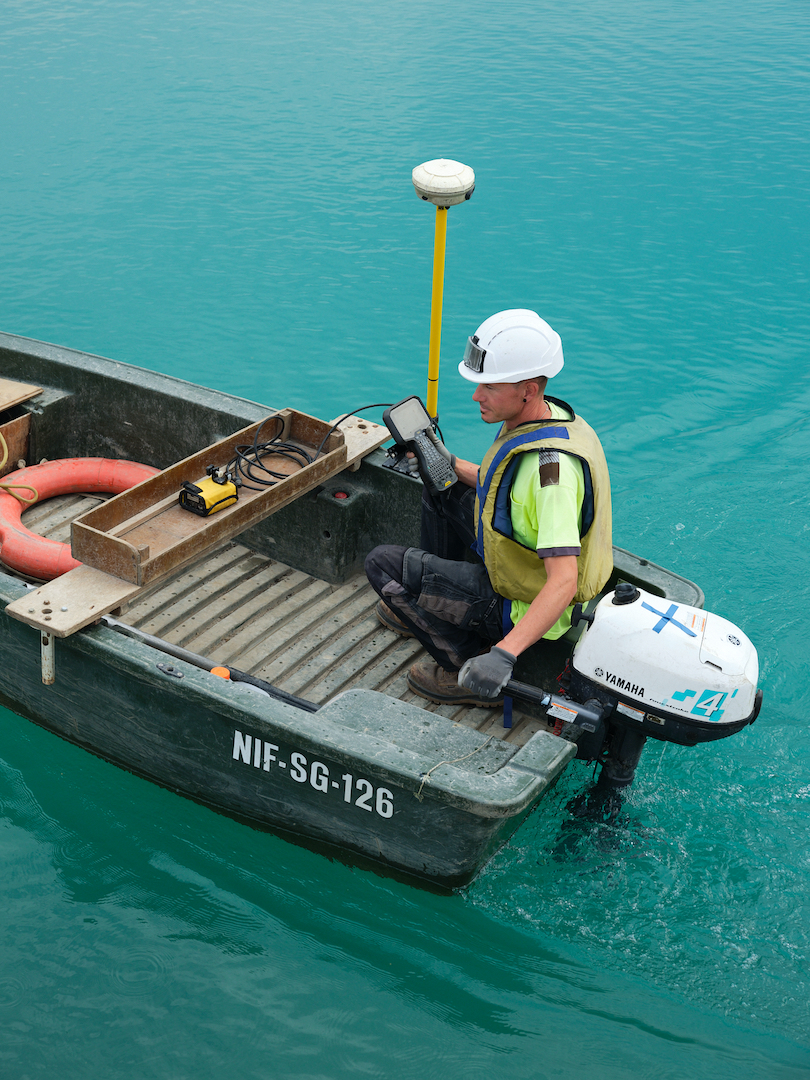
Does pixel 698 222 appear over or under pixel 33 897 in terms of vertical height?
over

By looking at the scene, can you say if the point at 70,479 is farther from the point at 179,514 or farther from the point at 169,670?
the point at 169,670

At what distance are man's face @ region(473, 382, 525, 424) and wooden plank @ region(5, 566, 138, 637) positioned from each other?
1493mm

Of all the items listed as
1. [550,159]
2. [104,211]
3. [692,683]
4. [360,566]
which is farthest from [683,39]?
[692,683]

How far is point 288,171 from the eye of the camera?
12.3 metres

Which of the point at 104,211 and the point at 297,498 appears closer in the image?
the point at 297,498

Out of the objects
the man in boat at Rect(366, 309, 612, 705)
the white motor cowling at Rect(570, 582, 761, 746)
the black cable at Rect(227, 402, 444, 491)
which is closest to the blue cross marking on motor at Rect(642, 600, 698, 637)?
the white motor cowling at Rect(570, 582, 761, 746)

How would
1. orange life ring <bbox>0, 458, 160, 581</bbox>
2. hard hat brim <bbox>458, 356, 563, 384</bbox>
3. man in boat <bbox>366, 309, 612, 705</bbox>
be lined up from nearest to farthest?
1. man in boat <bbox>366, 309, 612, 705</bbox>
2. hard hat brim <bbox>458, 356, 563, 384</bbox>
3. orange life ring <bbox>0, 458, 160, 581</bbox>

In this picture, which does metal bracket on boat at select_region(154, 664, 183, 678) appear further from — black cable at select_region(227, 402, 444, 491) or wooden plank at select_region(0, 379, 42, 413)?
wooden plank at select_region(0, 379, 42, 413)

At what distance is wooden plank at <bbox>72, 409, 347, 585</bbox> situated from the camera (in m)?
3.88

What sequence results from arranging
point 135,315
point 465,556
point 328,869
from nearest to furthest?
point 328,869, point 465,556, point 135,315

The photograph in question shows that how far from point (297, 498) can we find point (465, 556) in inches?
36.0

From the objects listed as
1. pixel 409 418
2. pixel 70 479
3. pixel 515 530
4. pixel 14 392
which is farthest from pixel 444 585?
pixel 14 392

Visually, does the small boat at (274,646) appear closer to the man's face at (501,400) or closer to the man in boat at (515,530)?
the man in boat at (515,530)

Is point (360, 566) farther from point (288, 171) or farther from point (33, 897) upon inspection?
point (288, 171)
